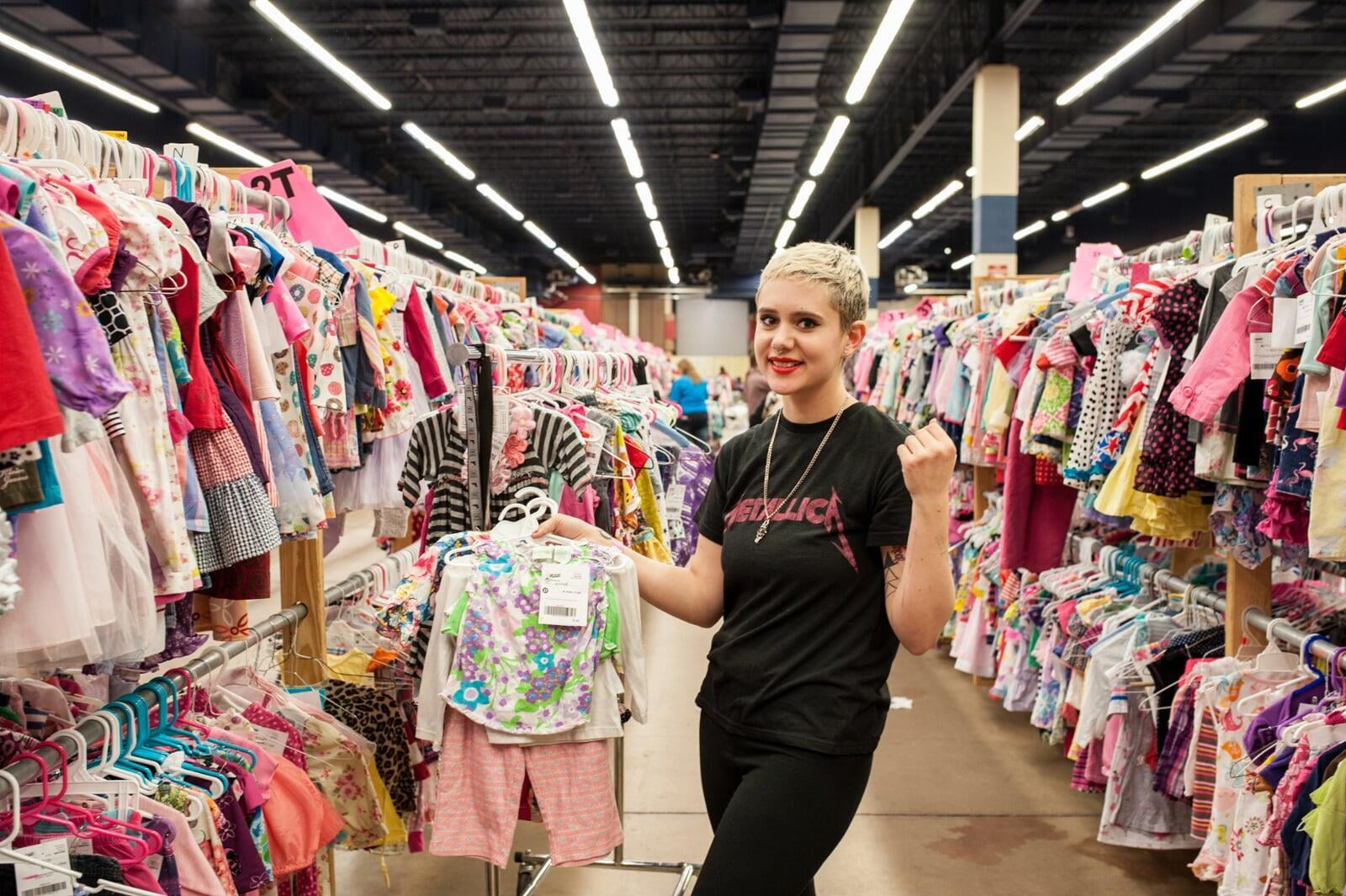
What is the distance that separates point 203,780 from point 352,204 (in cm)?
1916

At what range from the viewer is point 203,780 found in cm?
228

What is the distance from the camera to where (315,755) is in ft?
9.30

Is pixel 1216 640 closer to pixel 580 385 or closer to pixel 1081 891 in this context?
pixel 1081 891

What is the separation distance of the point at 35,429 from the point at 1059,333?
12.0ft

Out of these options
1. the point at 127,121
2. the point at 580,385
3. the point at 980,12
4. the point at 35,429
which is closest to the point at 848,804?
the point at 35,429

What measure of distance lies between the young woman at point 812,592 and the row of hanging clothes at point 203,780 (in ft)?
3.22

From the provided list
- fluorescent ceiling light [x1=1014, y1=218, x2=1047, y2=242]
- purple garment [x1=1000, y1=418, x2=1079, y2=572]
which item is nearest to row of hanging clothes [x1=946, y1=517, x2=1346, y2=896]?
purple garment [x1=1000, y1=418, x2=1079, y2=572]

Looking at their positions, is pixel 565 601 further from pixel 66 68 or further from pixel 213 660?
pixel 66 68

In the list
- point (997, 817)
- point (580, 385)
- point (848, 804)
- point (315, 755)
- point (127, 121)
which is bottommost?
point (997, 817)

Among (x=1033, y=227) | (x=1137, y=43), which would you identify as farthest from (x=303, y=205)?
(x=1033, y=227)

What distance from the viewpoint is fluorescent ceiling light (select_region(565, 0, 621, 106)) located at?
885cm

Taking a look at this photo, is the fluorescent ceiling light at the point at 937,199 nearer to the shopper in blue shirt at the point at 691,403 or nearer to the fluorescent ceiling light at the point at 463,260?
the shopper in blue shirt at the point at 691,403

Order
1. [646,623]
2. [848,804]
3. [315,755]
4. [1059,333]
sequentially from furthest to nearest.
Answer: [646,623] → [1059,333] → [315,755] → [848,804]

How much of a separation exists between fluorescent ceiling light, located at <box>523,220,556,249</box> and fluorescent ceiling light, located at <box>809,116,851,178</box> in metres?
8.97
